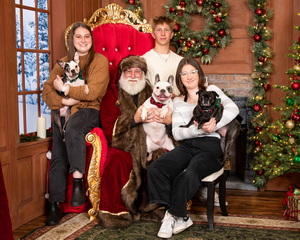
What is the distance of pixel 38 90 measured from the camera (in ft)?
14.5

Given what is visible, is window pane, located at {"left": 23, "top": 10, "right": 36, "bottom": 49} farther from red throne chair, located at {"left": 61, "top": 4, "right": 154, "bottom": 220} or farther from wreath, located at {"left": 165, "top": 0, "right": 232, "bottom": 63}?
wreath, located at {"left": 165, "top": 0, "right": 232, "bottom": 63}

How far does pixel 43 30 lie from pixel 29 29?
0.26 meters

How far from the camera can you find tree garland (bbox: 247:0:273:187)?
16.3 ft

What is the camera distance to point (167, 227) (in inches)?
139

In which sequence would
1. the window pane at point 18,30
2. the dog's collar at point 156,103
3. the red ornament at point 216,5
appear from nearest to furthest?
the dog's collar at point 156,103 < the window pane at point 18,30 < the red ornament at point 216,5

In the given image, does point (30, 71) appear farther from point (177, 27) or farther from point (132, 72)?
point (177, 27)

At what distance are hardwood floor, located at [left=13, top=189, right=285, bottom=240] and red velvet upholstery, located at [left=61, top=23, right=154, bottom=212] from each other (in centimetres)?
49

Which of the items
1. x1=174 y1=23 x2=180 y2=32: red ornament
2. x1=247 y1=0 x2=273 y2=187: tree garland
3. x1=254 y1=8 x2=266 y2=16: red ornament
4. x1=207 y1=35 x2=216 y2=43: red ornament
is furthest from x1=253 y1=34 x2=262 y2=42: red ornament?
x1=174 y1=23 x2=180 y2=32: red ornament

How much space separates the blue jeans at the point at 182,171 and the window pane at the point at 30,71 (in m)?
1.48

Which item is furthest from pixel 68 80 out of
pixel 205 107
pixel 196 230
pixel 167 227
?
pixel 196 230

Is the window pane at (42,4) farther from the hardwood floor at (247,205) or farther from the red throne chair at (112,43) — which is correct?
the hardwood floor at (247,205)

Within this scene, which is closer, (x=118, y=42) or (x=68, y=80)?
(x=68, y=80)

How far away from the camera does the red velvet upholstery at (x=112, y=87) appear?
12.8ft

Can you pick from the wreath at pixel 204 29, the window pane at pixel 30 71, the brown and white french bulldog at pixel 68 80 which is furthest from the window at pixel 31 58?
the wreath at pixel 204 29
